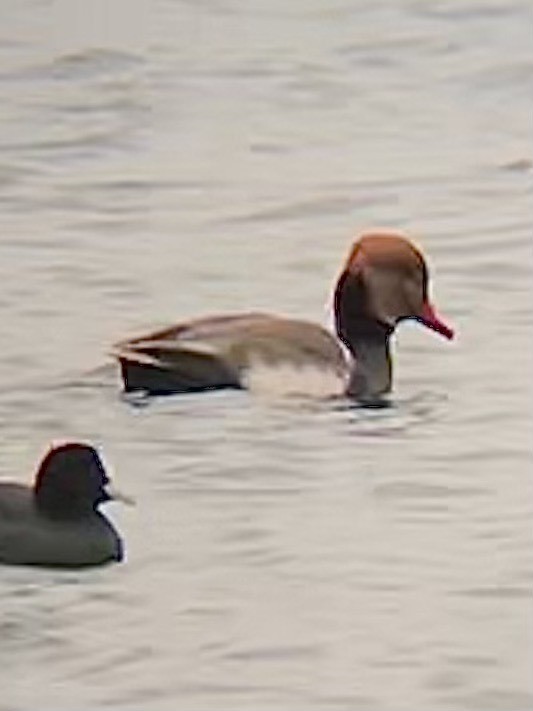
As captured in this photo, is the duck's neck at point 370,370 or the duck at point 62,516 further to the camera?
the duck's neck at point 370,370

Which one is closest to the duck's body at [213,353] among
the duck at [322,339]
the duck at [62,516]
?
the duck at [322,339]

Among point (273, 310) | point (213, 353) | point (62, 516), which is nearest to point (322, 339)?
point (213, 353)

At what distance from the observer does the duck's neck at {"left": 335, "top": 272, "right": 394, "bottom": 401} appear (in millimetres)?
12195

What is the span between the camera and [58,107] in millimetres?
15422

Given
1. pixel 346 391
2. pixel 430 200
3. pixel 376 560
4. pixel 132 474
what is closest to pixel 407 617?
pixel 376 560

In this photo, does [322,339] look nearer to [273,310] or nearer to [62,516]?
[273,310]

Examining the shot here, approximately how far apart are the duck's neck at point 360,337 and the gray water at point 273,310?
7 centimetres

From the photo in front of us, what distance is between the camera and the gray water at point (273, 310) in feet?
32.8

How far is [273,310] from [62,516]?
2031 millimetres

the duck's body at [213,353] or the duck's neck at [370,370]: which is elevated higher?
the duck's body at [213,353]

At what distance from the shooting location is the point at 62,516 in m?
10.8

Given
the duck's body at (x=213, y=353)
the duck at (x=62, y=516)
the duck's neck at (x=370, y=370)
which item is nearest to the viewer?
the duck at (x=62, y=516)

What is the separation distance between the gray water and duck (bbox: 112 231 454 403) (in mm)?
75

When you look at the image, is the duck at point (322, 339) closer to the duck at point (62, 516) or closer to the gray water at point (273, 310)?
the gray water at point (273, 310)
